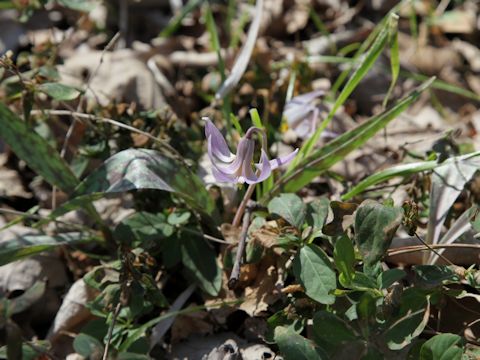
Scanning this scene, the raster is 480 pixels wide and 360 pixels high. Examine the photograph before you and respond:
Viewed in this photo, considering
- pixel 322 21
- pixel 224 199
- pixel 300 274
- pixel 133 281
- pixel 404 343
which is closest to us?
pixel 404 343

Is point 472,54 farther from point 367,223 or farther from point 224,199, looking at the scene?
point 367,223

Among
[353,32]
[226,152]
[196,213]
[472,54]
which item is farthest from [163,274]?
[472,54]

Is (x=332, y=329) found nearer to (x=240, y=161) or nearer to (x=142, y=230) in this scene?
(x=240, y=161)

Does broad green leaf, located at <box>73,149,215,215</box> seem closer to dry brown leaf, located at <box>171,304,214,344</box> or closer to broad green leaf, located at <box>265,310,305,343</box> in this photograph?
dry brown leaf, located at <box>171,304,214,344</box>

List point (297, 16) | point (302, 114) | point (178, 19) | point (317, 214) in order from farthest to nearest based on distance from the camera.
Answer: point (297, 16)
point (178, 19)
point (302, 114)
point (317, 214)

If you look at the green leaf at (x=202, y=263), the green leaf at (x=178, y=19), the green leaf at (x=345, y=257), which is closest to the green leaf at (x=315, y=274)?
the green leaf at (x=345, y=257)

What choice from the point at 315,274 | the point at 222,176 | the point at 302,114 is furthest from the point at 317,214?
the point at 302,114
